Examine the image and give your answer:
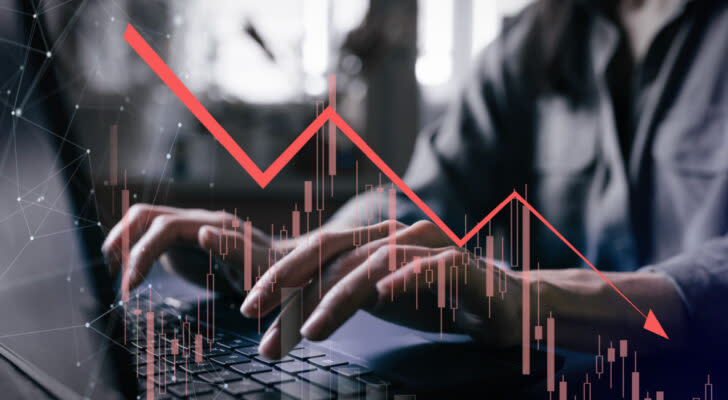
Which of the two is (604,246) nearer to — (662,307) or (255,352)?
(662,307)

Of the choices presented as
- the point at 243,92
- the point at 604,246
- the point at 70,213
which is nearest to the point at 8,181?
the point at 70,213

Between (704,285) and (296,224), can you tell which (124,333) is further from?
(704,285)

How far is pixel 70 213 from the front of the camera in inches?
14.6

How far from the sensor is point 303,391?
9.2 inches

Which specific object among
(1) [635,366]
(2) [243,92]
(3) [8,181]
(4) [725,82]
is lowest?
(1) [635,366]

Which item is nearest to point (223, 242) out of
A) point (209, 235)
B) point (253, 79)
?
point (209, 235)

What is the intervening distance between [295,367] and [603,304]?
218 millimetres

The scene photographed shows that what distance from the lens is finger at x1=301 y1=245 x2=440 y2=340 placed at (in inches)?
11.0

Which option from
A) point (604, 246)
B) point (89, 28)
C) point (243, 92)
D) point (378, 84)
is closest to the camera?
point (89, 28)

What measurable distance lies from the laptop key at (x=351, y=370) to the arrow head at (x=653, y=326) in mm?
207

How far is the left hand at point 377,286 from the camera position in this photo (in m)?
0.29

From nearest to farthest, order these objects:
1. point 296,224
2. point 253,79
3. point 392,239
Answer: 1. point 392,239
2. point 296,224
3. point 253,79

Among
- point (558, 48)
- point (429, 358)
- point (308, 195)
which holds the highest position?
point (558, 48)

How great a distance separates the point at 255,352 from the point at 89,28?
0.31 meters
